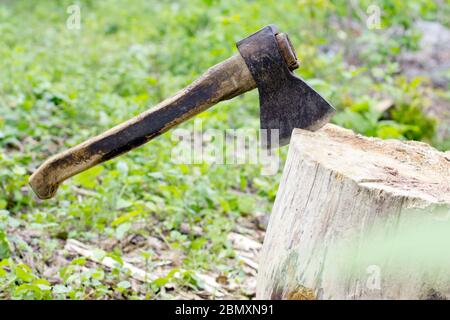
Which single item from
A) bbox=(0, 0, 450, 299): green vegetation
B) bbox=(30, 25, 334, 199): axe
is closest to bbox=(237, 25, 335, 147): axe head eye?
bbox=(30, 25, 334, 199): axe

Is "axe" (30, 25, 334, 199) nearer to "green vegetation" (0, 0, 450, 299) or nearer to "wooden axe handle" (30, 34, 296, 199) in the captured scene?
"wooden axe handle" (30, 34, 296, 199)

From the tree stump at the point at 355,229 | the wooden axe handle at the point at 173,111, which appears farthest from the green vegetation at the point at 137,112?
the tree stump at the point at 355,229

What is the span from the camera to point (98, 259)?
11.6 ft

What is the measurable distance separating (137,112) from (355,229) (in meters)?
3.21

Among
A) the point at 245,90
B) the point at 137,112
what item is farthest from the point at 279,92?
the point at 137,112

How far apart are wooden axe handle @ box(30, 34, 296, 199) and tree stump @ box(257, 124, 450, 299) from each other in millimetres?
381

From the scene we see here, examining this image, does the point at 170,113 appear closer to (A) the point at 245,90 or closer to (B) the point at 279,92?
(A) the point at 245,90

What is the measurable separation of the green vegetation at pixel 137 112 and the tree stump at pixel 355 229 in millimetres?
985

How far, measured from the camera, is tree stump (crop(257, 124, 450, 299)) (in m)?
2.49

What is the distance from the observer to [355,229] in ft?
8.42

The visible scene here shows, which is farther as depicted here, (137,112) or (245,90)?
(137,112)

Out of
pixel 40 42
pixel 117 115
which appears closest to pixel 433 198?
pixel 117 115

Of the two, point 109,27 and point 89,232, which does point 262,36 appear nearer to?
point 89,232
